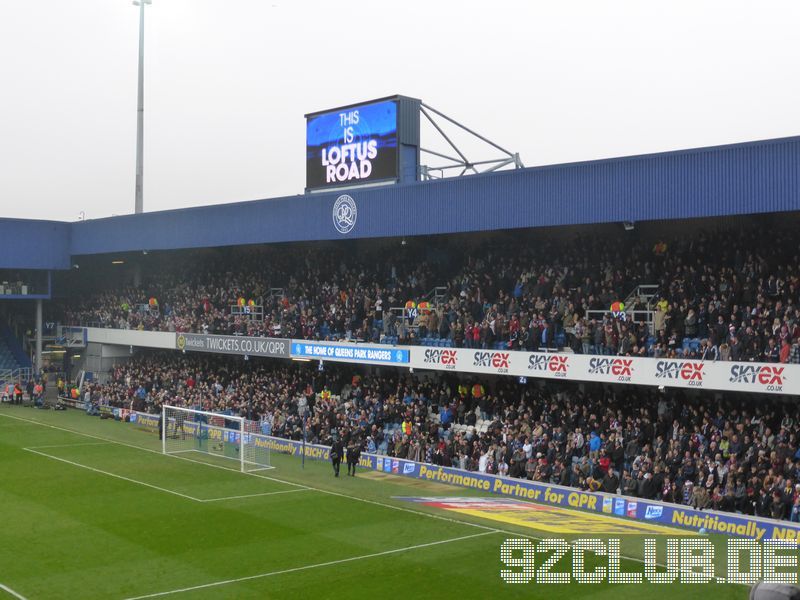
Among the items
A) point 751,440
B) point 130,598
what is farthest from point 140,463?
point 751,440

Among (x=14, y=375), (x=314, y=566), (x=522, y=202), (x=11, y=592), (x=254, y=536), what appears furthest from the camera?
(x=14, y=375)

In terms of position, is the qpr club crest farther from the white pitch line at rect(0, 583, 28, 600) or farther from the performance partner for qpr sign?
the white pitch line at rect(0, 583, 28, 600)

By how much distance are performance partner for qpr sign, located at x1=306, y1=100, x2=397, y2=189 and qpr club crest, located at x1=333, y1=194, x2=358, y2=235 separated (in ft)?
4.39

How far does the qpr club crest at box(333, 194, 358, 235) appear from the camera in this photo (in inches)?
1459

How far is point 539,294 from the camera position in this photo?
31578 millimetres

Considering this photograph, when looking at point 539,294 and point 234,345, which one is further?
point 234,345

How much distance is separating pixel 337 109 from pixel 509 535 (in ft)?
73.4

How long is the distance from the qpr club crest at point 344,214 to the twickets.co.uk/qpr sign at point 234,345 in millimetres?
5230

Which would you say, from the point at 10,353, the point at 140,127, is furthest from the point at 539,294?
the point at 10,353

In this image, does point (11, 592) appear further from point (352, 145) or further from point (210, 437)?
point (352, 145)

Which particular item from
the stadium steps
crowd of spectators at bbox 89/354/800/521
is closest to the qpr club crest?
crowd of spectators at bbox 89/354/800/521

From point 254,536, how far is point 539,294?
14111 mm

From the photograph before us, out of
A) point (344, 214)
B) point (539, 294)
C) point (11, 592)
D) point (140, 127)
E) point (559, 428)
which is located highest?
point (140, 127)

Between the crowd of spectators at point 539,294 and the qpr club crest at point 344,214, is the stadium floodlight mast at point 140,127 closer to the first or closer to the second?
the crowd of spectators at point 539,294
